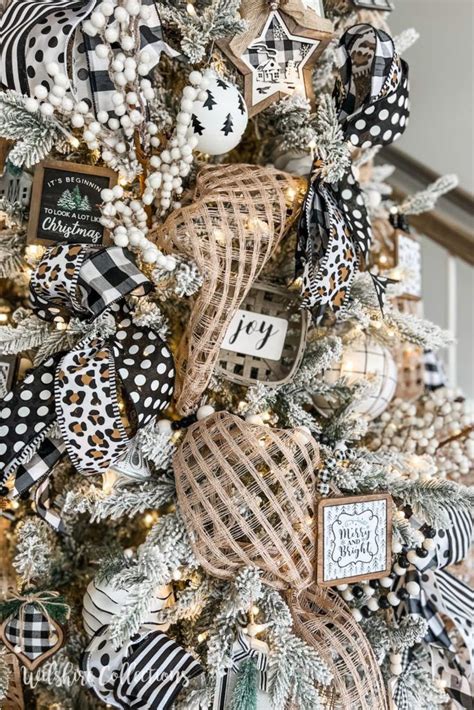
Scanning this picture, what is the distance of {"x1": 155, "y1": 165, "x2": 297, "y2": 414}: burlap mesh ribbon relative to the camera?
25.7 inches

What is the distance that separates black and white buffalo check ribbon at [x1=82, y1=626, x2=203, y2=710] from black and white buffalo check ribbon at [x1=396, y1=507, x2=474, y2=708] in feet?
0.96

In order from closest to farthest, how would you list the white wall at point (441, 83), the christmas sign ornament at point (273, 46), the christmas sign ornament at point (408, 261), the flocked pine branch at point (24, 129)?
the flocked pine branch at point (24, 129)
the christmas sign ornament at point (273, 46)
the christmas sign ornament at point (408, 261)
the white wall at point (441, 83)

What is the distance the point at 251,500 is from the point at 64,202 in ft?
1.31

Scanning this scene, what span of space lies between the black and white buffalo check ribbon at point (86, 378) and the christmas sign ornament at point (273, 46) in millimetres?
286

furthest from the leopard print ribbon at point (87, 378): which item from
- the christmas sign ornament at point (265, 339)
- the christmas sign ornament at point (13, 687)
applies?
the christmas sign ornament at point (13, 687)

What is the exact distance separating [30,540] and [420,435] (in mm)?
576

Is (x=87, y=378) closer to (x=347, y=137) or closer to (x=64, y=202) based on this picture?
(x=64, y=202)

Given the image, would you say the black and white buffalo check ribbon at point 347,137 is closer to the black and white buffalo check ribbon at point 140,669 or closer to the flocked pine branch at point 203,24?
the flocked pine branch at point 203,24

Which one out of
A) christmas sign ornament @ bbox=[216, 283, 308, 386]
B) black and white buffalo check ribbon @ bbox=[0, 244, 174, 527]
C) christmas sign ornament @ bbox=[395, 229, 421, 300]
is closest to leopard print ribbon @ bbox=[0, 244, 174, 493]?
black and white buffalo check ribbon @ bbox=[0, 244, 174, 527]

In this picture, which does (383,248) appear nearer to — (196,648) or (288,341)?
(288,341)

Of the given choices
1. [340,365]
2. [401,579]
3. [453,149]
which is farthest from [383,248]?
[453,149]

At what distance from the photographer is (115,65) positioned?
600 millimetres

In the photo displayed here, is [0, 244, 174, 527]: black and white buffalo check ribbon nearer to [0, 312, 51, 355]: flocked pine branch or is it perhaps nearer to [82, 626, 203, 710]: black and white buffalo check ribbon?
[0, 312, 51, 355]: flocked pine branch

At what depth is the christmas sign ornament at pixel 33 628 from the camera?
71cm
